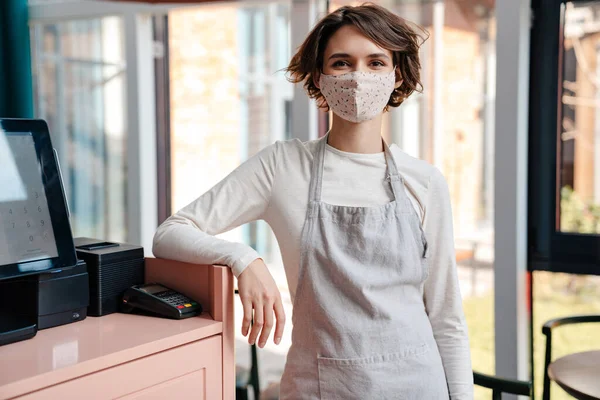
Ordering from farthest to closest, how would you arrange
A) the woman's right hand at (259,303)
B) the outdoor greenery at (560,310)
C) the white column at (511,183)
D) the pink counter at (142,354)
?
the outdoor greenery at (560,310), the white column at (511,183), the woman's right hand at (259,303), the pink counter at (142,354)

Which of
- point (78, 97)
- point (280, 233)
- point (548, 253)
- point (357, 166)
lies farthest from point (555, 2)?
point (78, 97)

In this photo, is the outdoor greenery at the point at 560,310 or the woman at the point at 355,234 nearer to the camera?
the woman at the point at 355,234

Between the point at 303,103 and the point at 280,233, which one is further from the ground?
the point at 303,103

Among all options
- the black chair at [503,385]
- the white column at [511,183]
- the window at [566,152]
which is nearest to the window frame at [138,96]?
the white column at [511,183]

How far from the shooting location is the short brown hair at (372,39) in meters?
1.39

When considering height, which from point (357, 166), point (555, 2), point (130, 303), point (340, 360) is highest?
point (555, 2)

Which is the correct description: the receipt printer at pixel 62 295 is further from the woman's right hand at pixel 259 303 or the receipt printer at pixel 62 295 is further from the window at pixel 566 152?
the window at pixel 566 152

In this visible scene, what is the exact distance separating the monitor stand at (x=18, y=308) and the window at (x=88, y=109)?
2.18 m

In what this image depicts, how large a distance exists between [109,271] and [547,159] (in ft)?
5.52

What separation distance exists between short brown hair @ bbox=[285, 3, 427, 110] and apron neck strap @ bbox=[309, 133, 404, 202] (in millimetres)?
165

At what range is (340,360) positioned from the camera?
1341 millimetres

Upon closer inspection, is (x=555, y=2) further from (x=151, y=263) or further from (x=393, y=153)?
(x=151, y=263)

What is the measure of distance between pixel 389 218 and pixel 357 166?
0.14 metres

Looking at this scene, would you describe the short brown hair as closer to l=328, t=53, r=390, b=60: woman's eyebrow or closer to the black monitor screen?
l=328, t=53, r=390, b=60: woman's eyebrow
